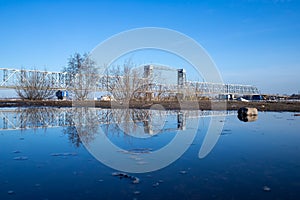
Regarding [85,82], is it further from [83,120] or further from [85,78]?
[83,120]

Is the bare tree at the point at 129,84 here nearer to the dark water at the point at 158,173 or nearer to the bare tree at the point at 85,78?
the bare tree at the point at 85,78

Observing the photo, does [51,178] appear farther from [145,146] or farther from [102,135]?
[102,135]

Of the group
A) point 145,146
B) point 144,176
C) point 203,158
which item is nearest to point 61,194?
point 144,176

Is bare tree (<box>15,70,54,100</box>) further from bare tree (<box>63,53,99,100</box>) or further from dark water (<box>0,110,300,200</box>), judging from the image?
dark water (<box>0,110,300,200</box>)

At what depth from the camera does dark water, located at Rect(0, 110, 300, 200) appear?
13.2 feet

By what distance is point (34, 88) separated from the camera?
163 feet

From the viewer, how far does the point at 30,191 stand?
4.11 metres

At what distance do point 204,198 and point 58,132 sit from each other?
796 centimetres

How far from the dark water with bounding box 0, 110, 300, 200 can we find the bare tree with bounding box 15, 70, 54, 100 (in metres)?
44.3

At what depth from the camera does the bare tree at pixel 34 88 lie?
49.5 metres

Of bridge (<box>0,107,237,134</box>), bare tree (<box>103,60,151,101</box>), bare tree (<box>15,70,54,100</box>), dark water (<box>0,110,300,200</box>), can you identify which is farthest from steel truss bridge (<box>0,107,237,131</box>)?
bare tree (<box>15,70,54,100</box>)

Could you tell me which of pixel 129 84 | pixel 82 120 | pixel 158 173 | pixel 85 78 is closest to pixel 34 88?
pixel 85 78

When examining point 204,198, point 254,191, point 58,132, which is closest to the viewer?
point 204,198

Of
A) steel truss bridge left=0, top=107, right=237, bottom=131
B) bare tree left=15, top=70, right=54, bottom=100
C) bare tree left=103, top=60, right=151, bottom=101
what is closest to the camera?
steel truss bridge left=0, top=107, right=237, bottom=131
